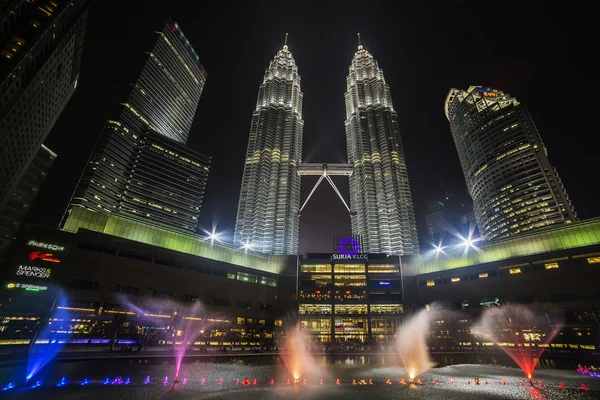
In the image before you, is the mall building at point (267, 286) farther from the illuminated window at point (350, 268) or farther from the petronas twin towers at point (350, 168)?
the petronas twin towers at point (350, 168)

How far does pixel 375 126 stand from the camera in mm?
167000

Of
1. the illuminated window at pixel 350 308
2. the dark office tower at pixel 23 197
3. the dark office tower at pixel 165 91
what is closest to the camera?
the illuminated window at pixel 350 308

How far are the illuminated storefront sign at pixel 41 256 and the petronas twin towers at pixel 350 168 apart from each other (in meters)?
78.9

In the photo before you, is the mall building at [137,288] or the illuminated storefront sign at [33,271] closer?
the mall building at [137,288]

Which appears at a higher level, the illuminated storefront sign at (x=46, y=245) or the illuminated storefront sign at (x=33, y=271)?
the illuminated storefront sign at (x=46, y=245)

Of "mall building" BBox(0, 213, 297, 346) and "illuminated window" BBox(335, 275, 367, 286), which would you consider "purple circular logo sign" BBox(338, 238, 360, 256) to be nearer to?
"illuminated window" BBox(335, 275, 367, 286)

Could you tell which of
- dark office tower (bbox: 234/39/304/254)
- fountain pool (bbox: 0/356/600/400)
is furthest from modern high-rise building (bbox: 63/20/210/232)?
fountain pool (bbox: 0/356/600/400)

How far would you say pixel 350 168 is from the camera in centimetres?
16850

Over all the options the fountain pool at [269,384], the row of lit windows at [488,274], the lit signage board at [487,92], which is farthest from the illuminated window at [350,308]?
the lit signage board at [487,92]

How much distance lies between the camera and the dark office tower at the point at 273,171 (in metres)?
142

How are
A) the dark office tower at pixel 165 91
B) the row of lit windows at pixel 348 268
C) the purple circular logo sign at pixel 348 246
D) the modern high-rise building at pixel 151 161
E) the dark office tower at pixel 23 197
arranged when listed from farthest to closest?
the dark office tower at pixel 165 91 → the modern high-rise building at pixel 151 161 → the purple circular logo sign at pixel 348 246 → the row of lit windows at pixel 348 268 → the dark office tower at pixel 23 197

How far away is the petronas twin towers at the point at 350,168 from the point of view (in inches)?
5546

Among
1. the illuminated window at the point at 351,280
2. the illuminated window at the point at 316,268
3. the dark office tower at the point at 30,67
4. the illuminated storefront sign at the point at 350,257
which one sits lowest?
the illuminated window at the point at 351,280

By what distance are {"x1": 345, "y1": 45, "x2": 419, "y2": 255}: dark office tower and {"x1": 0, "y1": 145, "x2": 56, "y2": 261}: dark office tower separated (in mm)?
143413
